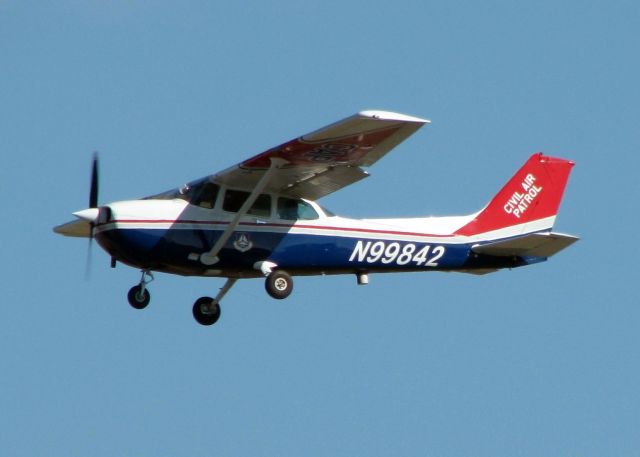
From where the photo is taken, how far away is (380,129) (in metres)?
19.8

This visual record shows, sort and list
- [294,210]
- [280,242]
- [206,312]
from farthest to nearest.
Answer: [206,312] → [294,210] → [280,242]

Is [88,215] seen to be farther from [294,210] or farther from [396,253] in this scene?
[396,253]

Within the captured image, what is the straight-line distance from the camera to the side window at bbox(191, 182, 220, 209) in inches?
840

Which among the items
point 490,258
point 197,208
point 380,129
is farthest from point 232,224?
point 490,258

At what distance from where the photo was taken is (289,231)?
71.2 ft

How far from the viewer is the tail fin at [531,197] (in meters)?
23.8

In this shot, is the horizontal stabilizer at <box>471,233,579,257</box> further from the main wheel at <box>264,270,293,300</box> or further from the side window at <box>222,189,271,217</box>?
the side window at <box>222,189,271,217</box>

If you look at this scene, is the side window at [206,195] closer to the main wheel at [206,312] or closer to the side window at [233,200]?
the side window at [233,200]

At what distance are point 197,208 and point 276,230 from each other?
3.87 feet

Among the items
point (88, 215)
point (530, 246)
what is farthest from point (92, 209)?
point (530, 246)

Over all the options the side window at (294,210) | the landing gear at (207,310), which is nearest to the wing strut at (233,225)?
the side window at (294,210)

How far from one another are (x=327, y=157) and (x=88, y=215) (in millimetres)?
3402

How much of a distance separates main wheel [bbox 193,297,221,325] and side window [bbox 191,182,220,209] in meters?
1.71

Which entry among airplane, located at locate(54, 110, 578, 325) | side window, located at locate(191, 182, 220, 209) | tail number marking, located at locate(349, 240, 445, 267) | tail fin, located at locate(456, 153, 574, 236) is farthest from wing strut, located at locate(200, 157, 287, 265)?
tail fin, located at locate(456, 153, 574, 236)
